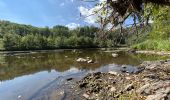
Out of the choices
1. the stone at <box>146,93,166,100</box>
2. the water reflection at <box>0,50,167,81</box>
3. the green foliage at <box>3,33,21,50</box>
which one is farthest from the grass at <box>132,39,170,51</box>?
the green foliage at <box>3,33,21,50</box>

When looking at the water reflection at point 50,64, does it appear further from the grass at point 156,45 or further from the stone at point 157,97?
the stone at point 157,97

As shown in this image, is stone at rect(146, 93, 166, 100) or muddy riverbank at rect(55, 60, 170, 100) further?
muddy riverbank at rect(55, 60, 170, 100)

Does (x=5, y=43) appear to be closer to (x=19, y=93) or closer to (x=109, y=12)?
(x=19, y=93)

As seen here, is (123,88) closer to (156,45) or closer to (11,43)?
(156,45)

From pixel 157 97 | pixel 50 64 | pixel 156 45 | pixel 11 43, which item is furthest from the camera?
pixel 11 43

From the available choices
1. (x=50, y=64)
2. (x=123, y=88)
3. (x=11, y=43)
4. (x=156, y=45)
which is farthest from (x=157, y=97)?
(x=11, y=43)

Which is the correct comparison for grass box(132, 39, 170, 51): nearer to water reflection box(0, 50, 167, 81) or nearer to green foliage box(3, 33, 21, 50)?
water reflection box(0, 50, 167, 81)

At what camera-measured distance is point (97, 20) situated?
24.6 feet

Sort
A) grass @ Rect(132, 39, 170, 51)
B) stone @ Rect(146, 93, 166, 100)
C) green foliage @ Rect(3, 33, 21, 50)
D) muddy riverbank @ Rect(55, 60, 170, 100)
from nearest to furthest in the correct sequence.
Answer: stone @ Rect(146, 93, 166, 100) < muddy riverbank @ Rect(55, 60, 170, 100) < grass @ Rect(132, 39, 170, 51) < green foliage @ Rect(3, 33, 21, 50)

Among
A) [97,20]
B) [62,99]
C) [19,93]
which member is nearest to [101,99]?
[62,99]

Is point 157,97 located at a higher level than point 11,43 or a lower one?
lower

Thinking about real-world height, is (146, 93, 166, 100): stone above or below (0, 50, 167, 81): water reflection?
above

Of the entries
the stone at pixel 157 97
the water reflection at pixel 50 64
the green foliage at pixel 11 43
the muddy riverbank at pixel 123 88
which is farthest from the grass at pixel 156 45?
the green foliage at pixel 11 43

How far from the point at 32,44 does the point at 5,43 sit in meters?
14.3
